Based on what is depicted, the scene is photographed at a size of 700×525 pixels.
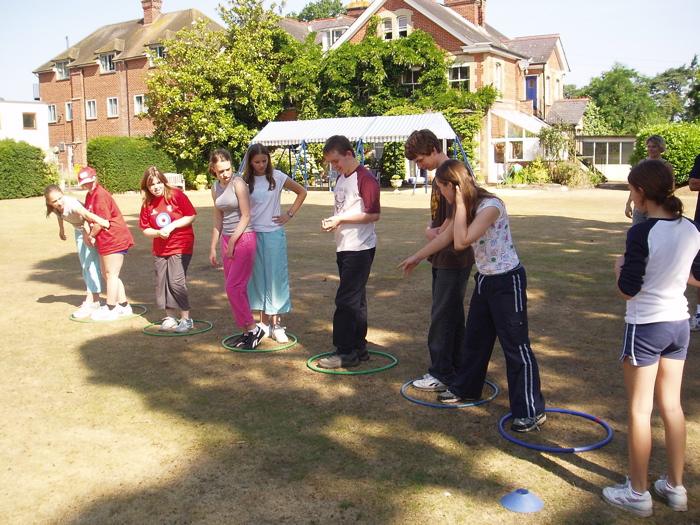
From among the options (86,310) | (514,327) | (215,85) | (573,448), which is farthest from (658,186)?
(215,85)

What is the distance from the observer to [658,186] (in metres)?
3.25

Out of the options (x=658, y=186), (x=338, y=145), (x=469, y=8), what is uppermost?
(x=469, y=8)

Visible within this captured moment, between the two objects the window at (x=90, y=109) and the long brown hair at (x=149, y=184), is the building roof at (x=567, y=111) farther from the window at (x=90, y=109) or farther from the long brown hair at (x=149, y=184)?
the long brown hair at (x=149, y=184)

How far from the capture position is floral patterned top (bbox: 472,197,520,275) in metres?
4.36

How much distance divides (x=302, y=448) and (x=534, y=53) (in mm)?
49223

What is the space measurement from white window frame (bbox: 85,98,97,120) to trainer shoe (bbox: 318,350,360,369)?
48.9m

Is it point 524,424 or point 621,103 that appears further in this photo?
point 621,103

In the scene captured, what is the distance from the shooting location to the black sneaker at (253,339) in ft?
21.4

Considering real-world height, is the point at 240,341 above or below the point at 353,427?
above

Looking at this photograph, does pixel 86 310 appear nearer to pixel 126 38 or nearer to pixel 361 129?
pixel 361 129

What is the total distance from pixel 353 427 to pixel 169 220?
365 centimetres

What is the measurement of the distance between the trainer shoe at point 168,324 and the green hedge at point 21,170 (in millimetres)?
26190

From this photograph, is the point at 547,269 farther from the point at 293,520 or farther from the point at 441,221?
the point at 293,520

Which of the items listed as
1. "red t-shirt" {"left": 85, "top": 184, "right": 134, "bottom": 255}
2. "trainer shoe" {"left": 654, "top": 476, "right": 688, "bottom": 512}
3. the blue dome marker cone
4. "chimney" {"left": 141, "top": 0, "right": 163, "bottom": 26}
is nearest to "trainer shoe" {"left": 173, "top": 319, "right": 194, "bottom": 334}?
"red t-shirt" {"left": 85, "top": 184, "right": 134, "bottom": 255}
